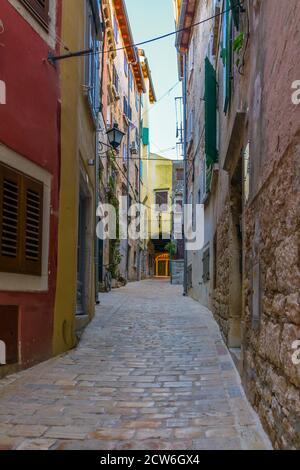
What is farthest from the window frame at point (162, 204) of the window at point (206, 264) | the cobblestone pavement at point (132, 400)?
the cobblestone pavement at point (132, 400)

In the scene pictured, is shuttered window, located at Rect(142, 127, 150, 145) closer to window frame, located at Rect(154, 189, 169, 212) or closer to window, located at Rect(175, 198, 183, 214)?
window, located at Rect(175, 198, 183, 214)

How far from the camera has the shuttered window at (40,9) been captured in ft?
19.5

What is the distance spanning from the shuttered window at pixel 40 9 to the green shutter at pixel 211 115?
4.21 metres

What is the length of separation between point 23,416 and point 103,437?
83 cm

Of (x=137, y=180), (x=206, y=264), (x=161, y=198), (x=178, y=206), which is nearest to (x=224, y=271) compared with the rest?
(x=206, y=264)

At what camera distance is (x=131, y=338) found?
25.9 feet

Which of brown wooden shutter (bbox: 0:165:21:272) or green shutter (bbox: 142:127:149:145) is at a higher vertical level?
green shutter (bbox: 142:127:149:145)

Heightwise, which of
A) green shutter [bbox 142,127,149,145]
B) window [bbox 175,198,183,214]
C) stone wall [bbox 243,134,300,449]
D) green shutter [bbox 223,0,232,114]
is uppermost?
green shutter [bbox 142,127,149,145]

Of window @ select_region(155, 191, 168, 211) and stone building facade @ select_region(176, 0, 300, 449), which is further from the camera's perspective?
window @ select_region(155, 191, 168, 211)

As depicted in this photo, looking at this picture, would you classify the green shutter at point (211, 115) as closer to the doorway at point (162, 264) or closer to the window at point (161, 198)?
the window at point (161, 198)

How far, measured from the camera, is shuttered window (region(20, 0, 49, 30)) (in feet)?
19.5

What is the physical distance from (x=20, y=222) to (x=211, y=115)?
17.6 feet

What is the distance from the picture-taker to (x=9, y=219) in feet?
18.1

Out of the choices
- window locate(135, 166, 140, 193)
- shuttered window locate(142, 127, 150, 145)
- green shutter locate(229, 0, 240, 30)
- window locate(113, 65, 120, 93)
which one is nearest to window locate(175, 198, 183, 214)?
window locate(135, 166, 140, 193)
